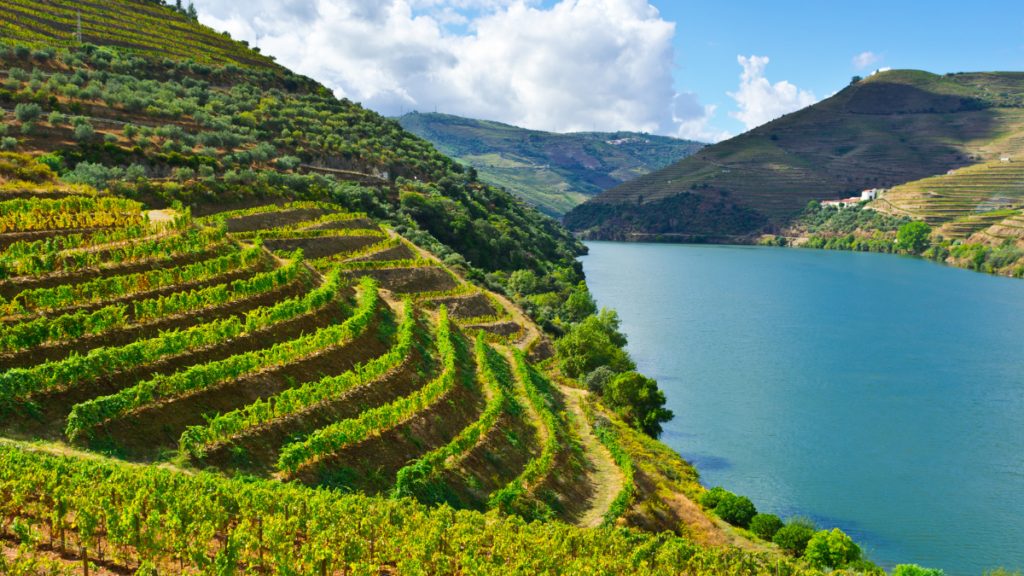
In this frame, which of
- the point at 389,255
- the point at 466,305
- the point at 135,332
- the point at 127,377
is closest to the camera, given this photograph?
the point at 127,377

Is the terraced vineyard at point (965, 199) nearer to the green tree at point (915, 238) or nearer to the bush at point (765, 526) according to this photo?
the green tree at point (915, 238)

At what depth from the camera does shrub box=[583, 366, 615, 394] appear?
148 ft

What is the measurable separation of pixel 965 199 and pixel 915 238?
26.2m

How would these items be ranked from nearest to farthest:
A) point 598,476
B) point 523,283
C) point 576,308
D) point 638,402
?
point 598,476
point 638,402
point 576,308
point 523,283

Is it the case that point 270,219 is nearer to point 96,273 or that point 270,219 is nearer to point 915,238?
point 96,273

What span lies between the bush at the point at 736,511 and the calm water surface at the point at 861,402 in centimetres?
810

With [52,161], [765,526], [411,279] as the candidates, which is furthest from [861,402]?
[52,161]

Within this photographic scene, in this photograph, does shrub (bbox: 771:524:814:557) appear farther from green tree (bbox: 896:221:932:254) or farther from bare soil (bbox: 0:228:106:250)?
green tree (bbox: 896:221:932:254)

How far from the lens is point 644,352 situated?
6969 centimetres

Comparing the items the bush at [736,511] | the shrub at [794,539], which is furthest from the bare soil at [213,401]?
the shrub at [794,539]

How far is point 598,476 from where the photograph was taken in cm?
2914

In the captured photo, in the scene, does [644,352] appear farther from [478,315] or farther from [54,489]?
[54,489]

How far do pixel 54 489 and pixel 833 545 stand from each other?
28.1 meters

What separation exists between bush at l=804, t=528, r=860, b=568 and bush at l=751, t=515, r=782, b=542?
2059mm
